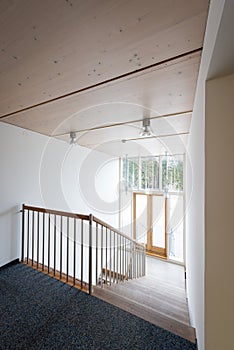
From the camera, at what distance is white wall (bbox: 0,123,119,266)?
2.75 meters

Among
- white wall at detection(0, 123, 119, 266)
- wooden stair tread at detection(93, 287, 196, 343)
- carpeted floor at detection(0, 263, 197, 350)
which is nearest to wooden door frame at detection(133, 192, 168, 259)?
white wall at detection(0, 123, 119, 266)

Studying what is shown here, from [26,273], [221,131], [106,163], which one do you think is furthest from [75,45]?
[106,163]

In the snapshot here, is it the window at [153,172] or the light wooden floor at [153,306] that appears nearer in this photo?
the light wooden floor at [153,306]

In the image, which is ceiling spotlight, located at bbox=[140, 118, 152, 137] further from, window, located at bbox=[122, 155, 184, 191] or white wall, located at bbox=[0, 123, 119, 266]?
window, located at bbox=[122, 155, 184, 191]

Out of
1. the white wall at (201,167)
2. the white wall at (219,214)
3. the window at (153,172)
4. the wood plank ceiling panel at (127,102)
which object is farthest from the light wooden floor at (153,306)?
the window at (153,172)

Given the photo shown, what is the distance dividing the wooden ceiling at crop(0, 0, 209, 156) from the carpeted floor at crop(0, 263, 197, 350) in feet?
7.08

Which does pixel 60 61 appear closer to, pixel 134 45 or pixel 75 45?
pixel 75 45

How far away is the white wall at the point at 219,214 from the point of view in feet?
3.19

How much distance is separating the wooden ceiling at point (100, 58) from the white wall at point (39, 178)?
0.67m

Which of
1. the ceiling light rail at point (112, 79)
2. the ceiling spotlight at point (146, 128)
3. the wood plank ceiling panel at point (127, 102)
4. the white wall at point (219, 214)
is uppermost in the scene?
the ceiling light rail at point (112, 79)

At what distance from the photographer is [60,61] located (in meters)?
1.33

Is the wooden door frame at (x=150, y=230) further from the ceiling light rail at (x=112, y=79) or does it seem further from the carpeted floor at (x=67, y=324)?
the ceiling light rail at (x=112, y=79)

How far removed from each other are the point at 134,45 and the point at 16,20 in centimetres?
67

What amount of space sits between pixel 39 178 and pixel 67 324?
223cm
